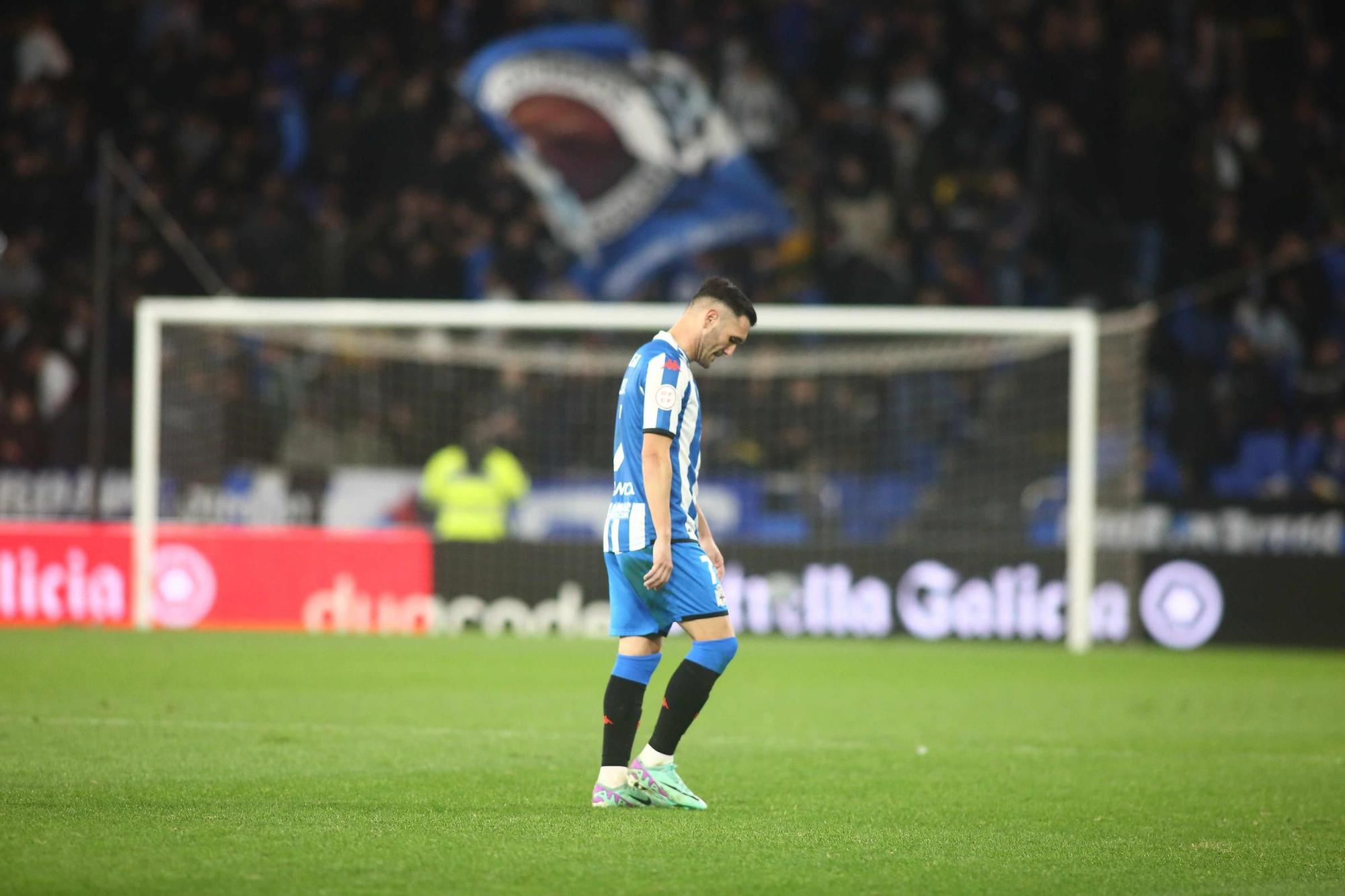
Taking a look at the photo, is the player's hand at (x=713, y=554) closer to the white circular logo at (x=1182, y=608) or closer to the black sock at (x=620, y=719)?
the black sock at (x=620, y=719)

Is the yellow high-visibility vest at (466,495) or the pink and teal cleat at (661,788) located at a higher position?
the yellow high-visibility vest at (466,495)

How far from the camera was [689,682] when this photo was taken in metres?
5.97

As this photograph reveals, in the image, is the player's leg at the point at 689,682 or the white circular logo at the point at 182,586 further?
the white circular logo at the point at 182,586

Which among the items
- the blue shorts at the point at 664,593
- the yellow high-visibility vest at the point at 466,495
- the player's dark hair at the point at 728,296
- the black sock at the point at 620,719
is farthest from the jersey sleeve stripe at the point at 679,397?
the yellow high-visibility vest at the point at 466,495

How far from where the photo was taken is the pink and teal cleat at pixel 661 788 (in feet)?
19.6

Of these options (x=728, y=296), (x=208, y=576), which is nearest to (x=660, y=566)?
(x=728, y=296)

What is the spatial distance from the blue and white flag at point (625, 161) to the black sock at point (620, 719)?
1343 centimetres

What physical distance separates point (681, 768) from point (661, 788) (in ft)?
3.67

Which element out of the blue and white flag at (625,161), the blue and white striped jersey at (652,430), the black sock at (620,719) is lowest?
the black sock at (620,719)

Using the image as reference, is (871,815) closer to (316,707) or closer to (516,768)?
(516,768)

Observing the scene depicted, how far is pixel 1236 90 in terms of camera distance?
19.6 meters

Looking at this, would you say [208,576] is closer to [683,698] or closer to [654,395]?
[683,698]

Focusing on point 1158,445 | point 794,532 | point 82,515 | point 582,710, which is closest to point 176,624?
point 82,515

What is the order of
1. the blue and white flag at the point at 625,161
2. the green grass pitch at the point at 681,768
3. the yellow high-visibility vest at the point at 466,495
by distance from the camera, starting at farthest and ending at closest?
the blue and white flag at the point at 625,161 → the yellow high-visibility vest at the point at 466,495 → the green grass pitch at the point at 681,768
